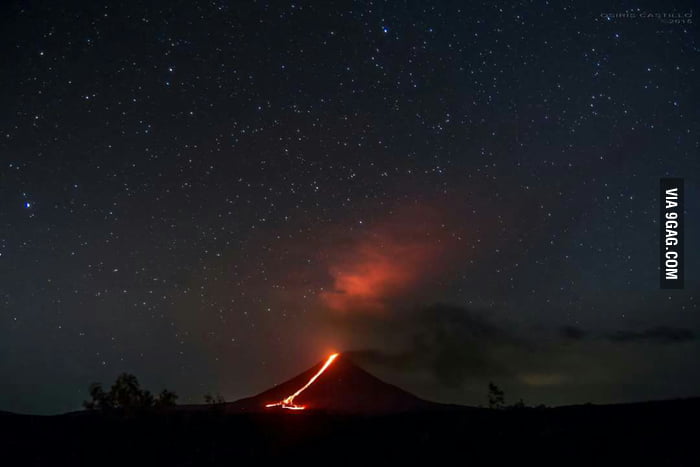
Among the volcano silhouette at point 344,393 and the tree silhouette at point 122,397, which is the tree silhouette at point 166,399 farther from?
the volcano silhouette at point 344,393

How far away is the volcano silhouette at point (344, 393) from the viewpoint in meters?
46.4

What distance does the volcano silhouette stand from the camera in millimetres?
46388

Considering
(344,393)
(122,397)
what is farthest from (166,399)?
(344,393)

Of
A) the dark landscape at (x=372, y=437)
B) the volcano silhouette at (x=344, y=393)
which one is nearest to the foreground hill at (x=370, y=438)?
the dark landscape at (x=372, y=437)

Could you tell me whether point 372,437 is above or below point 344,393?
below

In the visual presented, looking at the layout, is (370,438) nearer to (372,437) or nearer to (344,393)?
(372,437)

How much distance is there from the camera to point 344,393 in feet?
165

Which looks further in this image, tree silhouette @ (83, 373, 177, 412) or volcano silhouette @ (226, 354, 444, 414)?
volcano silhouette @ (226, 354, 444, 414)

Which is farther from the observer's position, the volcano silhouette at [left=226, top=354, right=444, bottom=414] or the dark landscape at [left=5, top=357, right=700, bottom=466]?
the volcano silhouette at [left=226, top=354, right=444, bottom=414]

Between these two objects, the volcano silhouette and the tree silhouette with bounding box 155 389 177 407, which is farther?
the volcano silhouette

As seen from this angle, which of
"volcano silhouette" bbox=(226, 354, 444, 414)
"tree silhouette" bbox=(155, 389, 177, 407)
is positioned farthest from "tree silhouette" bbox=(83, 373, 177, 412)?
"volcano silhouette" bbox=(226, 354, 444, 414)

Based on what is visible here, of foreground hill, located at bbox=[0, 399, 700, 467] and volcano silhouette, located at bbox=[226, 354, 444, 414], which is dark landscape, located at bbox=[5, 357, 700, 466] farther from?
volcano silhouette, located at bbox=[226, 354, 444, 414]

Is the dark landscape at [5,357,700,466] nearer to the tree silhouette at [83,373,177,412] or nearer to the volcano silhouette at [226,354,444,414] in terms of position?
the tree silhouette at [83,373,177,412]

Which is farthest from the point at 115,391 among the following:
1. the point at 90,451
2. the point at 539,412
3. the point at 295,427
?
the point at 539,412
